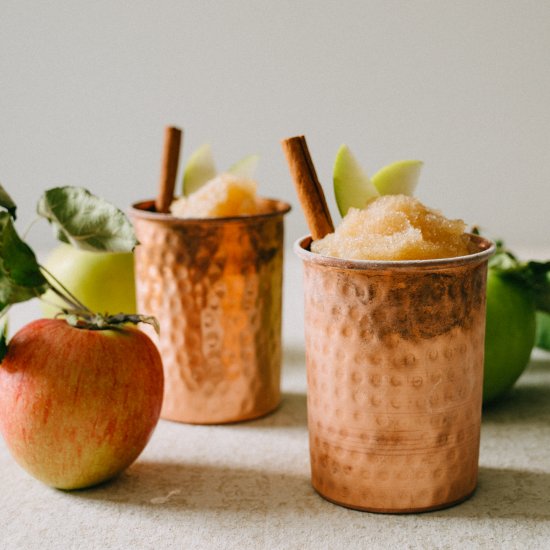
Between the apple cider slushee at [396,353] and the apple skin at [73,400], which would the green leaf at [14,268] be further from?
the apple cider slushee at [396,353]

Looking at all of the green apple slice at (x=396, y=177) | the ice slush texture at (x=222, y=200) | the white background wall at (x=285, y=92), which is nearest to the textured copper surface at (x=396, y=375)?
the green apple slice at (x=396, y=177)

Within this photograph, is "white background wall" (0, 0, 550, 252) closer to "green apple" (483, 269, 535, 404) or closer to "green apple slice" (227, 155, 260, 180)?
"green apple slice" (227, 155, 260, 180)

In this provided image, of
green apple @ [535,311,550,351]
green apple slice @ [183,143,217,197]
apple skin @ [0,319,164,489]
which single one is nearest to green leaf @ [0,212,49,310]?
apple skin @ [0,319,164,489]

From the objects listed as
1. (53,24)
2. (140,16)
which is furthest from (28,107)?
(140,16)

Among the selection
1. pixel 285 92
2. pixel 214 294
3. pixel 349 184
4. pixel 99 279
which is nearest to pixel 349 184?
pixel 349 184

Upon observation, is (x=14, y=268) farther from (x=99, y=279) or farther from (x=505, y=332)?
(x=505, y=332)

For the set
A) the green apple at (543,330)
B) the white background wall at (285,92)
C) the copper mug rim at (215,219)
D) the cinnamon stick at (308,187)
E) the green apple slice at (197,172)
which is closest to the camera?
the cinnamon stick at (308,187)
